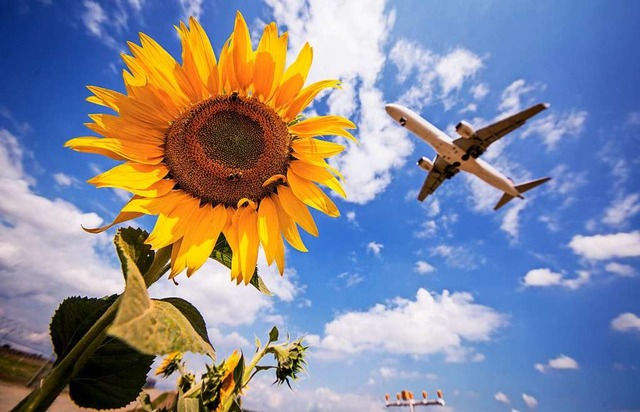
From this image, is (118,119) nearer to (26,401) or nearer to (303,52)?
(303,52)

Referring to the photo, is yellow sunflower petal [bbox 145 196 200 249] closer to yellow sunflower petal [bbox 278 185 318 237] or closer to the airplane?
yellow sunflower petal [bbox 278 185 318 237]

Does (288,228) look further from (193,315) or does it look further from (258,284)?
(193,315)

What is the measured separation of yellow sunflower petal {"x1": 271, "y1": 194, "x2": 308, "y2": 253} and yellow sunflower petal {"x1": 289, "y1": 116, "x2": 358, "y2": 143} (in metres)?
0.33

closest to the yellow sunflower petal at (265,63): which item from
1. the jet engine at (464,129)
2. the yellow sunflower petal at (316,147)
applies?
the yellow sunflower petal at (316,147)

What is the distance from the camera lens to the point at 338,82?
1.61m

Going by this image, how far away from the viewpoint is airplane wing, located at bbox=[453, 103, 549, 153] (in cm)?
2407

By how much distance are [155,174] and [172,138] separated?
0.59ft

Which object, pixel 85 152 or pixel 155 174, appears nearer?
pixel 85 152

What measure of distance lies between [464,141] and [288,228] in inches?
1088

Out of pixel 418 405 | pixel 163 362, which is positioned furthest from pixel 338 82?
pixel 418 405

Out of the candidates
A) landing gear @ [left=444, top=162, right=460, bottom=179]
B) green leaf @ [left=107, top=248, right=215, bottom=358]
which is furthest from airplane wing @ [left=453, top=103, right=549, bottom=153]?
green leaf @ [left=107, top=248, right=215, bottom=358]

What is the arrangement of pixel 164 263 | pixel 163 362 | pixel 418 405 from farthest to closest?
pixel 418 405, pixel 163 362, pixel 164 263

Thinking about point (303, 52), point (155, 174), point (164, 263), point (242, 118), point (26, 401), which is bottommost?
point (26, 401)

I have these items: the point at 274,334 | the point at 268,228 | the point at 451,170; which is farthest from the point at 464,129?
the point at 268,228
